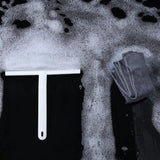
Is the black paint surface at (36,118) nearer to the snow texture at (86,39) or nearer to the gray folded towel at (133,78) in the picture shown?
the snow texture at (86,39)

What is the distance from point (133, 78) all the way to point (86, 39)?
240 millimetres

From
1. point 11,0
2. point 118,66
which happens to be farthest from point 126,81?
point 11,0

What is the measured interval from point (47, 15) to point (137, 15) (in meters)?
0.34

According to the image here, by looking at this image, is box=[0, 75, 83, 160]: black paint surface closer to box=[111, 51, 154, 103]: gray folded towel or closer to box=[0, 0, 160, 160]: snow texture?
box=[0, 0, 160, 160]: snow texture

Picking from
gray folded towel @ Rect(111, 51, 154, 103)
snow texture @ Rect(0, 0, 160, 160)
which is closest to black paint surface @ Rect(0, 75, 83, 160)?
snow texture @ Rect(0, 0, 160, 160)

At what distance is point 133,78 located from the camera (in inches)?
36.6

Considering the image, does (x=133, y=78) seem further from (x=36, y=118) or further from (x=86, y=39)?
(x=36, y=118)

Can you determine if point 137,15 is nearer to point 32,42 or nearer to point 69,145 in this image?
point 32,42

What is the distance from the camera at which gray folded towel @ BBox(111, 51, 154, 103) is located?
93 centimetres

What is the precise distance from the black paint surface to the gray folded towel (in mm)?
159

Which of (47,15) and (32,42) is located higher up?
(47,15)

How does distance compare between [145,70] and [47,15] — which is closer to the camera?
[145,70]

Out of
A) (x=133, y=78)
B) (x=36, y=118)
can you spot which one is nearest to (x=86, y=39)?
(x=133, y=78)

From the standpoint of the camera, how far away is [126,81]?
3.08 ft
